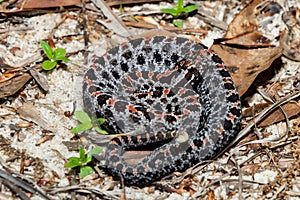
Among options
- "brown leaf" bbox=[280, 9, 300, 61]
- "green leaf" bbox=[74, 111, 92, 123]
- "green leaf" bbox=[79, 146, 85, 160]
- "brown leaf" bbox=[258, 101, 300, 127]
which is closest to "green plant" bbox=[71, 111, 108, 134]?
"green leaf" bbox=[74, 111, 92, 123]

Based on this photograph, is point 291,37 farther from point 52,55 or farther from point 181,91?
point 52,55

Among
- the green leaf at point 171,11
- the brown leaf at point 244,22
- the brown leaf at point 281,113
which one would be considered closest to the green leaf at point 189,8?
the green leaf at point 171,11

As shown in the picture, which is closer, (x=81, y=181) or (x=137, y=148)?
(x=81, y=181)

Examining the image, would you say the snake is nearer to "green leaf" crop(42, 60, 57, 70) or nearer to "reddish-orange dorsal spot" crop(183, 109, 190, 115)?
"reddish-orange dorsal spot" crop(183, 109, 190, 115)

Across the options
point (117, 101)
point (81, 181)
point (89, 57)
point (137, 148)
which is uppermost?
point (89, 57)

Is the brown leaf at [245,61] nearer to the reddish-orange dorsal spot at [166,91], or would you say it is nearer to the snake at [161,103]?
the snake at [161,103]

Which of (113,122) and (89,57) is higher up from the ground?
(89,57)

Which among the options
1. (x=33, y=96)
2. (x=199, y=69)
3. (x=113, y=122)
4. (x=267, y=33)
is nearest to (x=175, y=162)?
(x=113, y=122)

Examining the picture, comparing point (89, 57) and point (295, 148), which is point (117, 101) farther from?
point (295, 148)
